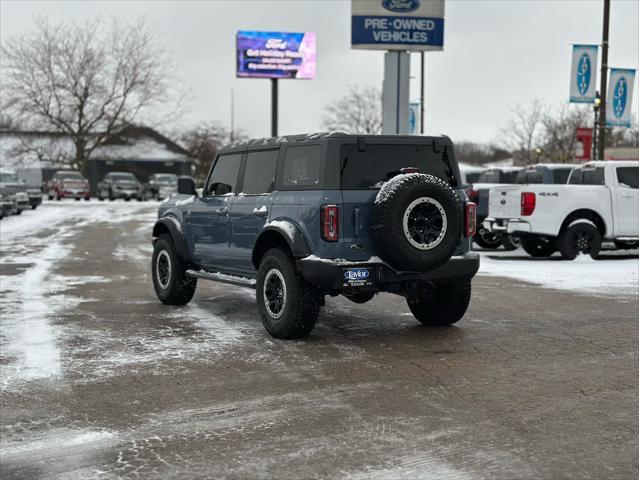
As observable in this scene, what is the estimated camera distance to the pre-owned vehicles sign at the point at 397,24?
28.1 metres

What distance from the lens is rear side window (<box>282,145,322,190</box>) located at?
8.15 m

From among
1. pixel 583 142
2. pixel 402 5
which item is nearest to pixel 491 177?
pixel 583 142

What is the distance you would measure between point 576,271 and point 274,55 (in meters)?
43.1

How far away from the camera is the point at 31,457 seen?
4.77 metres

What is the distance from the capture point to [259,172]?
358 inches

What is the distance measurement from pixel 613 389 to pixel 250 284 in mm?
3965

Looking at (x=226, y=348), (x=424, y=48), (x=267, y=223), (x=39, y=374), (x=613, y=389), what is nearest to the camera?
(x=613, y=389)

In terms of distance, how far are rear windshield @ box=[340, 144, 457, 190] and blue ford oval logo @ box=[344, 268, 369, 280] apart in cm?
76

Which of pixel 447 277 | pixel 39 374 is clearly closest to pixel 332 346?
pixel 447 277

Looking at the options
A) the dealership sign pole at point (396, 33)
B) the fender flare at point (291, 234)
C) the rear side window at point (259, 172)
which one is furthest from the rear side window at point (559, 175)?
the fender flare at point (291, 234)

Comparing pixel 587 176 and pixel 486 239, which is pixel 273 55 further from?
pixel 587 176

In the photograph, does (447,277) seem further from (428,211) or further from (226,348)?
(226,348)

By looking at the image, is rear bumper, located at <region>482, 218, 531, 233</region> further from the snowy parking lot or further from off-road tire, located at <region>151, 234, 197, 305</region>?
off-road tire, located at <region>151, 234, 197, 305</region>

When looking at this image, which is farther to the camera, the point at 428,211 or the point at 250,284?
the point at 250,284
